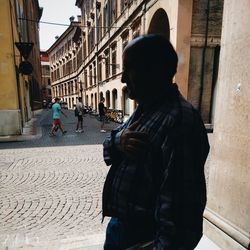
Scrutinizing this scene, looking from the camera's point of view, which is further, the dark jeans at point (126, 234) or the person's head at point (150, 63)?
the dark jeans at point (126, 234)

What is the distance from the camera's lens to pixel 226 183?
2.27 metres

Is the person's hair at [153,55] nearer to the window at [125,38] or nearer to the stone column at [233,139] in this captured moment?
the stone column at [233,139]

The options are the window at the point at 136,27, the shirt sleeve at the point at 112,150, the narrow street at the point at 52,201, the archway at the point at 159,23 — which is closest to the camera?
the shirt sleeve at the point at 112,150

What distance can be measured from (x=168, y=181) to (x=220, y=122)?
1620mm

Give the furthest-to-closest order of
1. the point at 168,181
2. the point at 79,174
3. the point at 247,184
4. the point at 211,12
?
the point at 211,12
the point at 79,174
the point at 247,184
the point at 168,181

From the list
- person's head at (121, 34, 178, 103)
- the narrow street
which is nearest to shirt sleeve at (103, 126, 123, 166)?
person's head at (121, 34, 178, 103)

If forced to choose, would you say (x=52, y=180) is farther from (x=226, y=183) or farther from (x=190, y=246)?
(x=190, y=246)

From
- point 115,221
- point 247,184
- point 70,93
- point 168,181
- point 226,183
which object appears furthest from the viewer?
point 70,93

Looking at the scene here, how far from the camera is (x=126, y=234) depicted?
1257 mm

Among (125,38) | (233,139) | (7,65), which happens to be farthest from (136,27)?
(233,139)

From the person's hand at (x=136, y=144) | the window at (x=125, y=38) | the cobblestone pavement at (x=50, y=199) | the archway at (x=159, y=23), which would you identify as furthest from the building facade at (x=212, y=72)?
the cobblestone pavement at (x=50, y=199)

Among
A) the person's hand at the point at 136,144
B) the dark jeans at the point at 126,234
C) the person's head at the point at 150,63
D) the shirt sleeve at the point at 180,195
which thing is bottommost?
the dark jeans at the point at 126,234

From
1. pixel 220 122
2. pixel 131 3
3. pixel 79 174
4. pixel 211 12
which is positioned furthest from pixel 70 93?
pixel 220 122

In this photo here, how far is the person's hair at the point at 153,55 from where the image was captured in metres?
1.03
